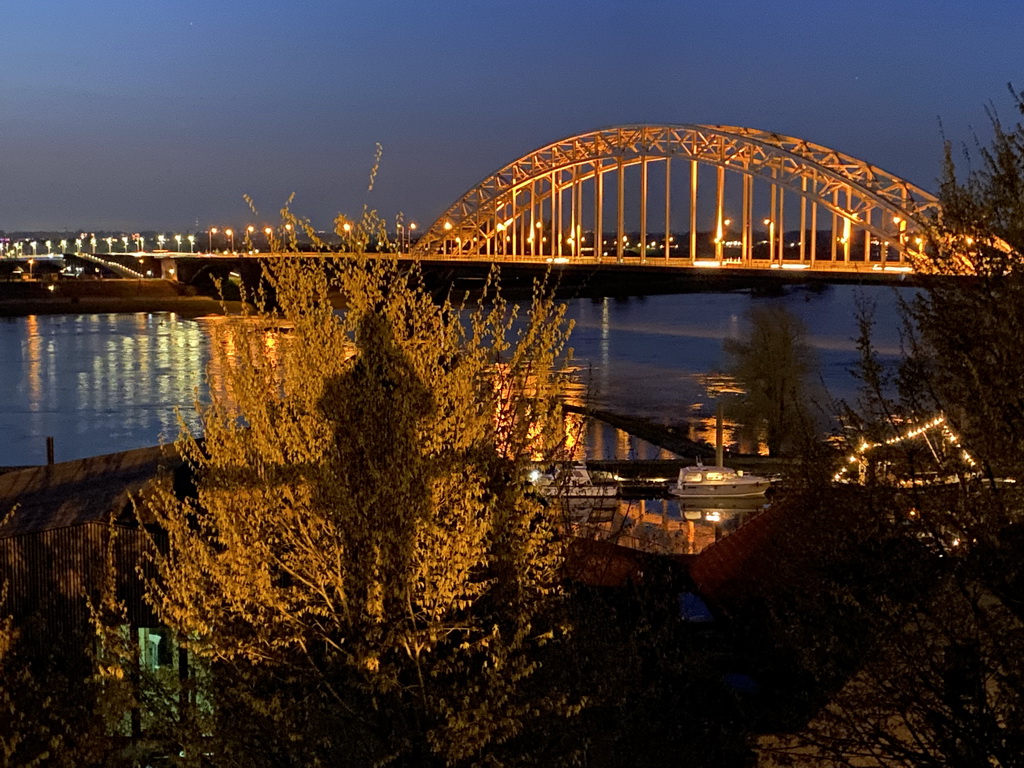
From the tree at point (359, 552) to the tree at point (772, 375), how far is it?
19.5 metres

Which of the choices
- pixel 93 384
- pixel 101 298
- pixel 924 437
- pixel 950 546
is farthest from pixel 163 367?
pixel 950 546

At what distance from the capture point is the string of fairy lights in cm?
503

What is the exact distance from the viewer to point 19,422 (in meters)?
28.0

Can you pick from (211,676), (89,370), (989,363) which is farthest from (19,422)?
(989,363)

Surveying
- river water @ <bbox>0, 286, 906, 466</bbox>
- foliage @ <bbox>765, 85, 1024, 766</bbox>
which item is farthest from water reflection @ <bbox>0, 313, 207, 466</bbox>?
foliage @ <bbox>765, 85, 1024, 766</bbox>

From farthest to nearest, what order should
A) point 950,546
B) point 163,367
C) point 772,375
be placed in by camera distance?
point 163,367 → point 772,375 → point 950,546

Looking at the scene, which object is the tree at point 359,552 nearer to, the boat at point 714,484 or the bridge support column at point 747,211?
the boat at point 714,484

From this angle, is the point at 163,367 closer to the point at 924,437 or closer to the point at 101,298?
the point at 101,298

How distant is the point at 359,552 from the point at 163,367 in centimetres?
3570

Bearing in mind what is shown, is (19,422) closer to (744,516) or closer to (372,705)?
(744,516)

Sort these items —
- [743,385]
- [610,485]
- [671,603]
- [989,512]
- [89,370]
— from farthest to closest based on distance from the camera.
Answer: [89,370]
[743,385]
[610,485]
[671,603]
[989,512]

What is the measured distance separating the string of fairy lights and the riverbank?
61.2 meters

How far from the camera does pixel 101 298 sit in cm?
7150

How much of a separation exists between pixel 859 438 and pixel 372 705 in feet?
8.53
